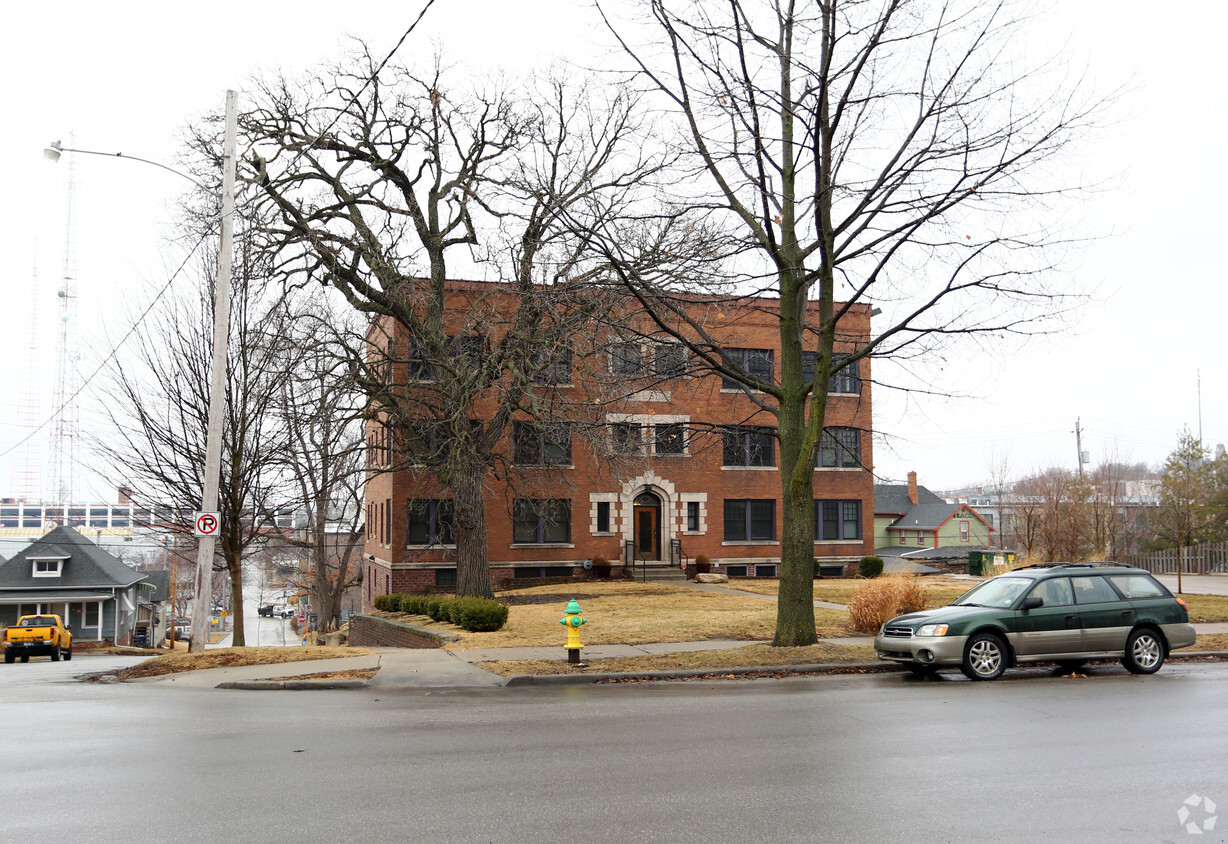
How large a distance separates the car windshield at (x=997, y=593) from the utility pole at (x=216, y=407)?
38.1 feet

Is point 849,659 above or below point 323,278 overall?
below

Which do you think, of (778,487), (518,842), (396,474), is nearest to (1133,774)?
(518,842)

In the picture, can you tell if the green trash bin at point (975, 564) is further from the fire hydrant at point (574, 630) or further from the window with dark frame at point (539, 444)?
the fire hydrant at point (574, 630)

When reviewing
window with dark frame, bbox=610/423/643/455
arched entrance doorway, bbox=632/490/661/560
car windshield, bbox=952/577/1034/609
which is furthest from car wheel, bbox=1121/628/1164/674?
arched entrance doorway, bbox=632/490/661/560

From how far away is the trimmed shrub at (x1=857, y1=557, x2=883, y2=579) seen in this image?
3722 centimetres

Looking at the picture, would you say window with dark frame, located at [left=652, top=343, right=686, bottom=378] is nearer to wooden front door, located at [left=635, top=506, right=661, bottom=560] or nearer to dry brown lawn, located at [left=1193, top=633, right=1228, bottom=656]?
dry brown lawn, located at [left=1193, top=633, right=1228, bottom=656]

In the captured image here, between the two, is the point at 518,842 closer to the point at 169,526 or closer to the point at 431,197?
the point at 431,197

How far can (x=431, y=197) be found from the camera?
24594 mm

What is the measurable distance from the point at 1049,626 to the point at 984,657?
103 centimetres

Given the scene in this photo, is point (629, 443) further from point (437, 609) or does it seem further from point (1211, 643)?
point (1211, 643)

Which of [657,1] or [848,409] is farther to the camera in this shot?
[848,409]

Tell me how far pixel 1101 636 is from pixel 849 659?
134 inches

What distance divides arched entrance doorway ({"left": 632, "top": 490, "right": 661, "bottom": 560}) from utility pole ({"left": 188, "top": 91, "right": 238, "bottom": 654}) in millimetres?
23078


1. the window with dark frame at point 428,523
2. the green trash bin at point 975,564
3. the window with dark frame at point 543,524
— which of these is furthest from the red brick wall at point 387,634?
the green trash bin at point 975,564
